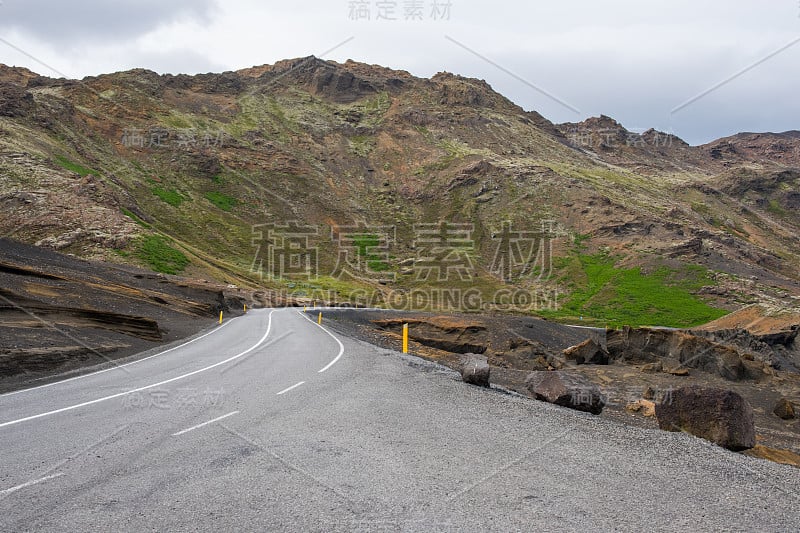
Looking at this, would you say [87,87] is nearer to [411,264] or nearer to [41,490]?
[411,264]

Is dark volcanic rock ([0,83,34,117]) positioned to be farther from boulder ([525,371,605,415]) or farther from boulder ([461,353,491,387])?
boulder ([525,371,605,415])

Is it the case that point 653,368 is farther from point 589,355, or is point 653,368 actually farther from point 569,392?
point 569,392

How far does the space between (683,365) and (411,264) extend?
5597 centimetres

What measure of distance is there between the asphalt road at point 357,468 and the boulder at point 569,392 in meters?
0.58

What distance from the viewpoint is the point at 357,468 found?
17.5 feet

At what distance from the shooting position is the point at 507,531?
3.95m

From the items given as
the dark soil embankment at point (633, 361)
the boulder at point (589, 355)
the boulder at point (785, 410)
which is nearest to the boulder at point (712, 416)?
the dark soil embankment at point (633, 361)

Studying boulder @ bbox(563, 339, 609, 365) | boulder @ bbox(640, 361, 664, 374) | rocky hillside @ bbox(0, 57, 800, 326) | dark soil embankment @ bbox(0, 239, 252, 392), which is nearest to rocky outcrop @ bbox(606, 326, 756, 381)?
boulder @ bbox(640, 361, 664, 374)

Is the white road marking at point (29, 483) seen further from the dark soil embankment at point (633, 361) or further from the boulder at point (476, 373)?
the dark soil embankment at point (633, 361)

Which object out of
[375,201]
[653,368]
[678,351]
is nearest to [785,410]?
[653,368]

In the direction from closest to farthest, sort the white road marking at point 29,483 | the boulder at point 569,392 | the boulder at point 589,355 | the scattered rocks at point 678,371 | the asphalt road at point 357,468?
the asphalt road at point 357,468 → the white road marking at point 29,483 → the boulder at point 569,392 → the scattered rocks at point 678,371 → the boulder at point 589,355

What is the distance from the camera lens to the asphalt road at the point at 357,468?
13.7 feet

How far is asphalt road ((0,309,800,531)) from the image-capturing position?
4184mm

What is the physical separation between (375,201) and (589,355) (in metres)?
72.2
